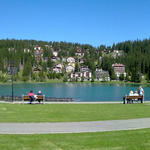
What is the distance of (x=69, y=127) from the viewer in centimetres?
1146

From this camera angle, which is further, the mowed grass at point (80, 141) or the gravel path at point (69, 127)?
the gravel path at point (69, 127)

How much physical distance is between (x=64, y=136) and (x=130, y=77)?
19198 cm

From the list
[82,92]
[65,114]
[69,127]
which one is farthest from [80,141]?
[82,92]

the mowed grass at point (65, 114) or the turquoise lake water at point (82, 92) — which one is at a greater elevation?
the mowed grass at point (65, 114)

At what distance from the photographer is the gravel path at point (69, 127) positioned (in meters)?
10.6

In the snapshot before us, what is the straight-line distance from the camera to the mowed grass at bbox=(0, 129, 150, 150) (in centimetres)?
820

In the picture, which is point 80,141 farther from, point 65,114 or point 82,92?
point 82,92

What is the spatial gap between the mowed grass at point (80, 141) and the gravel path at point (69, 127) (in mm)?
803

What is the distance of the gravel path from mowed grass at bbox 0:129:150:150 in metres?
0.80

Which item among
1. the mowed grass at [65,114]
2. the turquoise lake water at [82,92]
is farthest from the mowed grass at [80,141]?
the turquoise lake water at [82,92]

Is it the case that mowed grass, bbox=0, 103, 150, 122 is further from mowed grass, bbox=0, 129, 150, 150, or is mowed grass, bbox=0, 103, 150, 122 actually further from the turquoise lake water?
the turquoise lake water

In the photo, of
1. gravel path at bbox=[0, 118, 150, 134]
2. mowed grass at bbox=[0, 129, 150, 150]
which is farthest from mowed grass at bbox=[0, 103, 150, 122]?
mowed grass at bbox=[0, 129, 150, 150]

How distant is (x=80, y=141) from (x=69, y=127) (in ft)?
8.44

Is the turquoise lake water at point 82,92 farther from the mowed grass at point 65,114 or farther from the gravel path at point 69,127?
the gravel path at point 69,127
